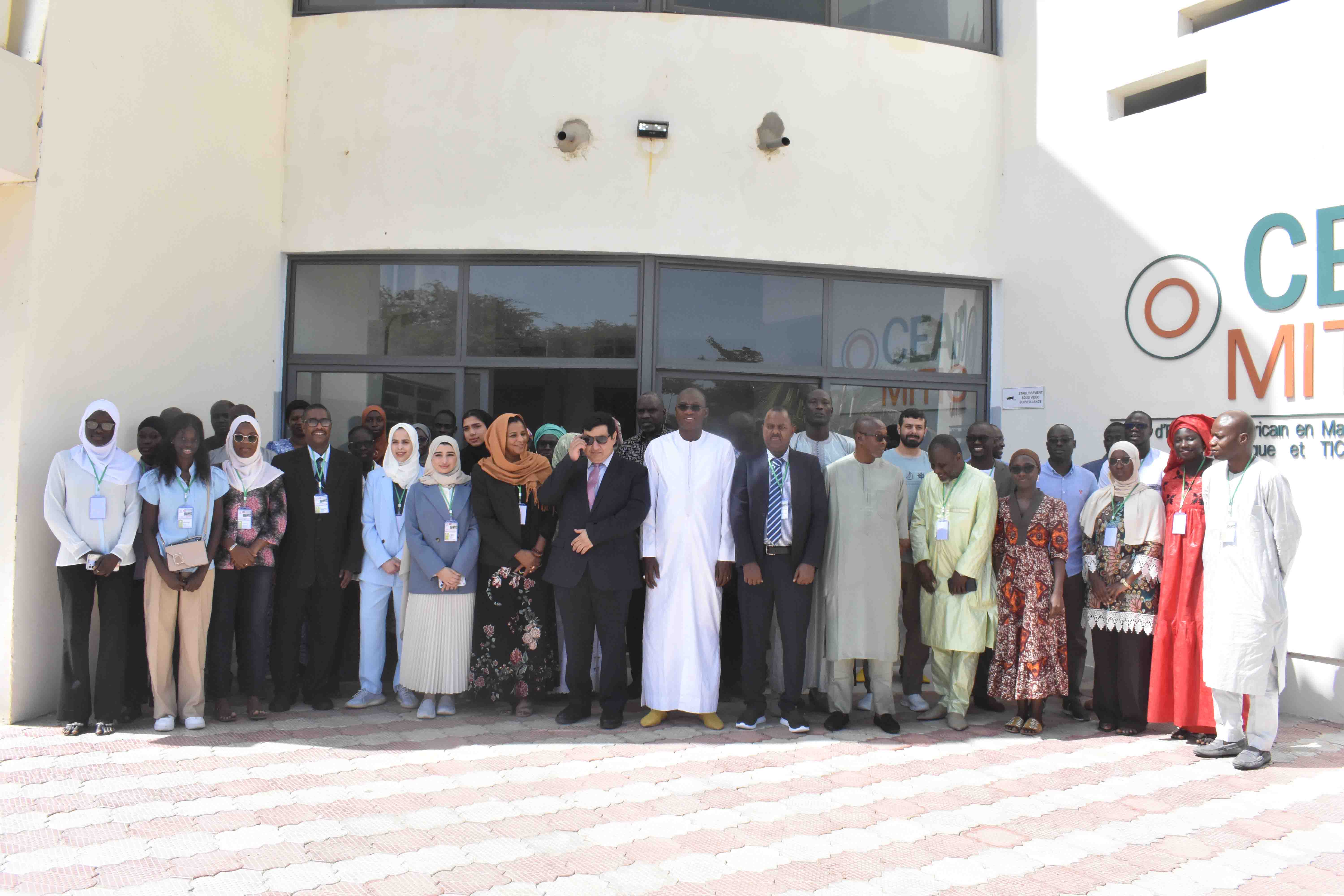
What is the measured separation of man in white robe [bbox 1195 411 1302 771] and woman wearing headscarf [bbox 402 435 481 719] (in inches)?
155

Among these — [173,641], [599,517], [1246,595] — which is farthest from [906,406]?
[173,641]

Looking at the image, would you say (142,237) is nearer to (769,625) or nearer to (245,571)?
(245,571)

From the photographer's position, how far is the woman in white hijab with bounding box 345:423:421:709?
216 inches

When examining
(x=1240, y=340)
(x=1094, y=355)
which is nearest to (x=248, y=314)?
(x=1094, y=355)

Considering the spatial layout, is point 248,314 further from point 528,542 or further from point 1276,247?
point 1276,247

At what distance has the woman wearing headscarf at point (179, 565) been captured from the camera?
4.87 meters

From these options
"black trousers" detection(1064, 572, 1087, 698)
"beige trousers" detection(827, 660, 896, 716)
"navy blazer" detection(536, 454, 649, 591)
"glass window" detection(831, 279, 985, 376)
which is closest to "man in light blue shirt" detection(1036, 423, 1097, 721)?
"black trousers" detection(1064, 572, 1087, 698)

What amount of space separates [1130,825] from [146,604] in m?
4.78

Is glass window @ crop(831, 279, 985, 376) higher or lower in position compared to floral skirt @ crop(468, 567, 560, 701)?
higher

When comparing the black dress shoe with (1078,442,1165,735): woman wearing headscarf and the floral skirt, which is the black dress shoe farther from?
(1078,442,1165,735): woman wearing headscarf

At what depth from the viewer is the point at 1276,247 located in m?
5.99

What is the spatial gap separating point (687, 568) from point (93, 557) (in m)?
3.02

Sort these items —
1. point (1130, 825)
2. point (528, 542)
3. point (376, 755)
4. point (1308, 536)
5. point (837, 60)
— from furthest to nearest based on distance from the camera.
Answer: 1. point (837, 60)
2. point (1308, 536)
3. point (528, 542)
4. point (376, 755)
5. point (1130, 825)

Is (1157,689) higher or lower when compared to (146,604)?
lower
